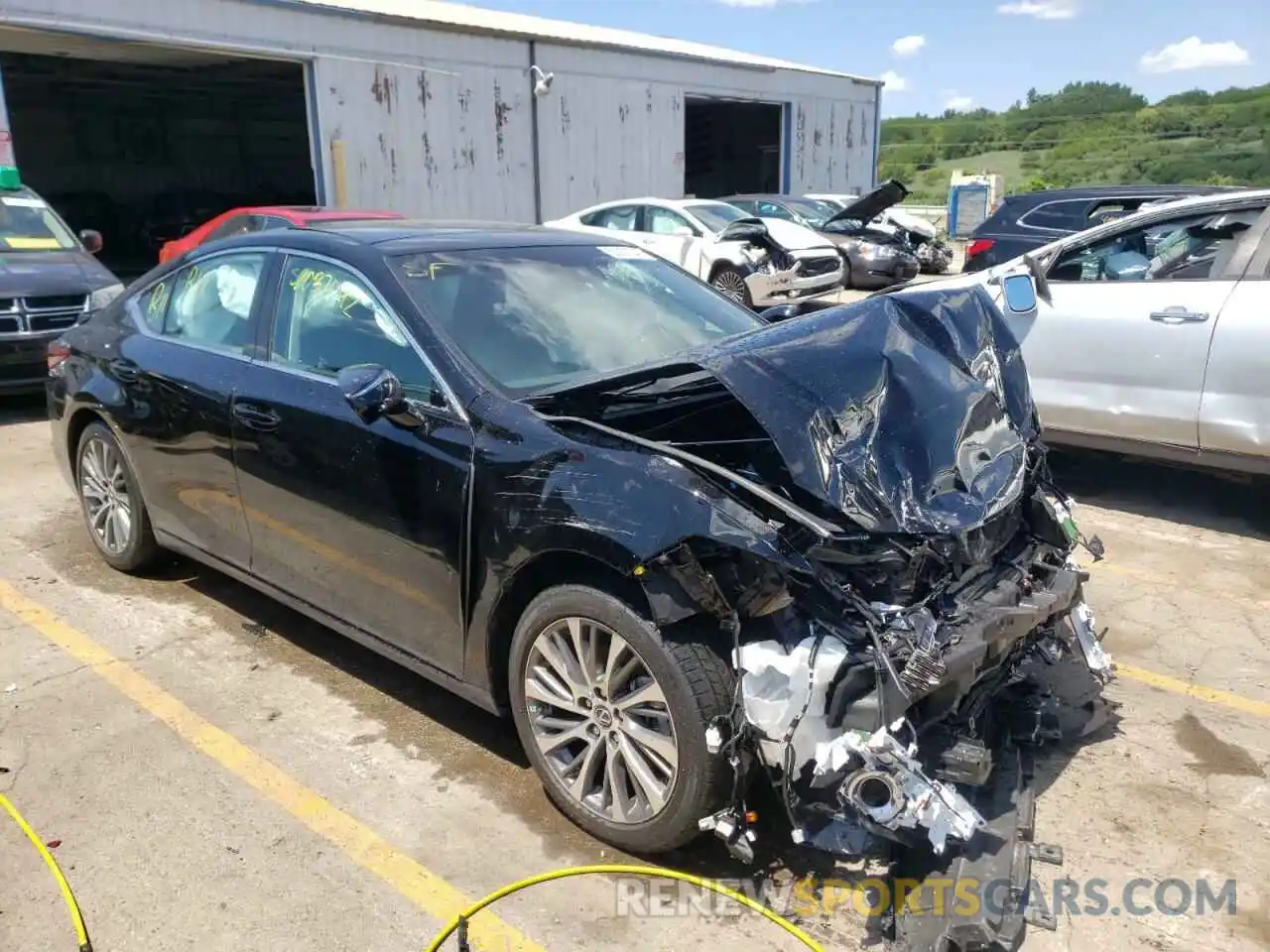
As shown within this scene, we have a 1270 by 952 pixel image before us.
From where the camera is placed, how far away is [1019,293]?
16.5ft

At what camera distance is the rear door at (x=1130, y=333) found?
538 centimetres

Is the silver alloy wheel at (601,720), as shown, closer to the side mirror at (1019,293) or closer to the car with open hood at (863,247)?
the side mirror at (1019,293)

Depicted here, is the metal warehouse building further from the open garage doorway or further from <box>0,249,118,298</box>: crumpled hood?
<box>0,249,118,298</box>: crumpled hood

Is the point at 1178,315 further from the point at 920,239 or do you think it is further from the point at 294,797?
the point at 920,239

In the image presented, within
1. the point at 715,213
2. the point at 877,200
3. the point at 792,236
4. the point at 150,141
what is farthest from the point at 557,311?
the point at 150,141

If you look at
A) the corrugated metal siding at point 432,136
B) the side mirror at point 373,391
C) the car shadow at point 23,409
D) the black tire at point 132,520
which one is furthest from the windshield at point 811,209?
the side mirror at point 373,391

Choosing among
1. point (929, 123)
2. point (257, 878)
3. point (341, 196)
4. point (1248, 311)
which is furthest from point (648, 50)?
point (929, 123)

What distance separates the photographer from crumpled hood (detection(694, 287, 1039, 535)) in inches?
104

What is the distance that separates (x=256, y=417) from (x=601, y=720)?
1.81 m

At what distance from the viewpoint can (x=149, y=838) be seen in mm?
2971

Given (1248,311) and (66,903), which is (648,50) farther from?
(66,903)

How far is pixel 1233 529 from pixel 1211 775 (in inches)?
110

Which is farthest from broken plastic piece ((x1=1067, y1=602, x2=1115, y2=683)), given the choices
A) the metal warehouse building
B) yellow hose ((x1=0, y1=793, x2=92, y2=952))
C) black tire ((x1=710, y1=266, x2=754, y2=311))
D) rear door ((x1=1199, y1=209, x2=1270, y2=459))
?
the metal warehouse building

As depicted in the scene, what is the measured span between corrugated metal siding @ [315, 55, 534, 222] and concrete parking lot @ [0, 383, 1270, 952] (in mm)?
12614
